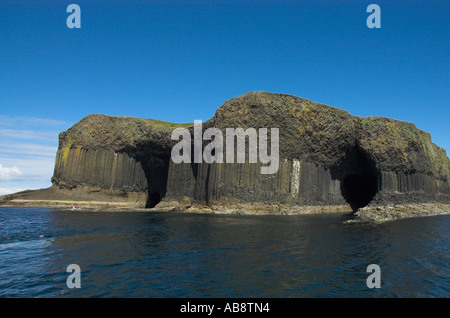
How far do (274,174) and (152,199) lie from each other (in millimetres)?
33090

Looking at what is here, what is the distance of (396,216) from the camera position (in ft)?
136

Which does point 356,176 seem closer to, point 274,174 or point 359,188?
point 359,188

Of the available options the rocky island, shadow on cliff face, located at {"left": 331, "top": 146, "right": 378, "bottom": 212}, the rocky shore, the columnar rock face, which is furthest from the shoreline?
shadow on cliff face, located at {"left": 331, "top": 146, "right": 378, "bottom": 212}

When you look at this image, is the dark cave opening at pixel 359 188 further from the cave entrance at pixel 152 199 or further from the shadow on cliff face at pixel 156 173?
the cave entrance at pixel 152 199

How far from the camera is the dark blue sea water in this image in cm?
1176

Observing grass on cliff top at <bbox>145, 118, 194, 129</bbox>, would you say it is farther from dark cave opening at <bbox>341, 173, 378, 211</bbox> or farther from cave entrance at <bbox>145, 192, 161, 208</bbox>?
dark cave opening at <bbox>341, 173, 378, 211</bbox>

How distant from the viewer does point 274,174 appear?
47.5 meters

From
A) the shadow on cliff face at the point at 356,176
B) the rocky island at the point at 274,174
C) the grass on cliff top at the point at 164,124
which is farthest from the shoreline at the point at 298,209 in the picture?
the grass on cliff top at the point at 164,124

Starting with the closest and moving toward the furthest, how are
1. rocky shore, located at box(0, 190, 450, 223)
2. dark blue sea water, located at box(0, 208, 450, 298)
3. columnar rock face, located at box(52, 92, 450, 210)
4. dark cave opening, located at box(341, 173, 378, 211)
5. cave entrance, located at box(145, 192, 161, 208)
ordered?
dark blue sea water, located at box(0, 208, 450, 298) < rocky shore, located at box(0, 190, 450, 223) < columnar rock face, located at box(52, 92, 450, 210) < dark cave opening, located at box(341, 173, 378, 211) < cave entrance, located at box(145, 192, 161, 208)

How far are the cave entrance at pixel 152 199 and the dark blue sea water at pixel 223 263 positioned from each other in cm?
4100

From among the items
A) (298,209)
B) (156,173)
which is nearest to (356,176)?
(298,209)

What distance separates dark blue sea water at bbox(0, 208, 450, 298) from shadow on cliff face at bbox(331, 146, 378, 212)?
3022 cm
